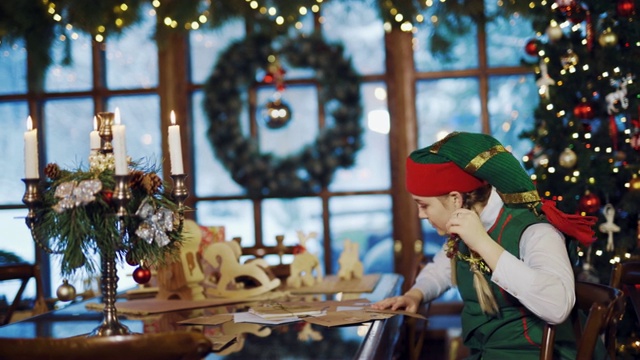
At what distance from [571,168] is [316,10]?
1.59m

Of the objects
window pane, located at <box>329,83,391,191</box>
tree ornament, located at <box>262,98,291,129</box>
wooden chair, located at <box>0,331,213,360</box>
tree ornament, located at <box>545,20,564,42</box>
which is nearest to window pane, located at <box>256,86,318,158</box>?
tree ornament, located at <box>262,98,291,129</box>

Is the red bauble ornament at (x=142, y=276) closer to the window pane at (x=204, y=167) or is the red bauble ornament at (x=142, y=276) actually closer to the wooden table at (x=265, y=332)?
the wooden table at (x=265, y=332)

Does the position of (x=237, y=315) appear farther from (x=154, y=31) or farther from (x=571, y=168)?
(x=154, y=31)

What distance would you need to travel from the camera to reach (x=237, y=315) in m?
2.03

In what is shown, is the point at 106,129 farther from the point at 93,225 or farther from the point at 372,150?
the point at 372,150

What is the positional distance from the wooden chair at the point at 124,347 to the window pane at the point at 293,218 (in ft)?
10.3

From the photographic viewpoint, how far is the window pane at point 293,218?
14.1 ft

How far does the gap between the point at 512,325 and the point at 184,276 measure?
983 mm

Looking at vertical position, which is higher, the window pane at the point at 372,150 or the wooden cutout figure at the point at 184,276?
the window pane at the point at 372,150

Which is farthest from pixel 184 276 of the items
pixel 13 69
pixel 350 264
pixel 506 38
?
pixel 13 69

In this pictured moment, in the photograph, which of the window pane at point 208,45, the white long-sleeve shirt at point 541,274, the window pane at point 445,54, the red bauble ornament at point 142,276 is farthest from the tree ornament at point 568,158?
the red bauble ornament at point 142,276

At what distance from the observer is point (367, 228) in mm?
4285

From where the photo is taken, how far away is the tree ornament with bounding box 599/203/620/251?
3.33m

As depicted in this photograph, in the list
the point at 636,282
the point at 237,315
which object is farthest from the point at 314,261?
the point at 636,282
